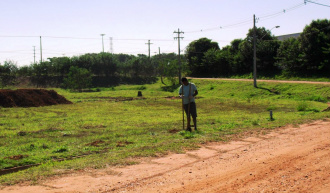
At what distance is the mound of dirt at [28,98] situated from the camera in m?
29.5

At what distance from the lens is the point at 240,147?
8867 millimetres

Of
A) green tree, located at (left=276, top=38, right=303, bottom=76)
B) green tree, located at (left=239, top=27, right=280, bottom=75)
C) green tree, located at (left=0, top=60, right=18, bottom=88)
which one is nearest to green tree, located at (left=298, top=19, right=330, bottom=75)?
green tree, located at (left=276, top=38, right=303, bottom=76)

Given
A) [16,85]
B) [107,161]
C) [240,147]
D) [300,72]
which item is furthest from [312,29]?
[16,85]

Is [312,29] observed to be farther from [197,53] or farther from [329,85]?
[197,53]

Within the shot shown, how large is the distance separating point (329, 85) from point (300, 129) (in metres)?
23.5

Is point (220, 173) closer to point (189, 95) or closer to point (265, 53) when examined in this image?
point (189, 95)

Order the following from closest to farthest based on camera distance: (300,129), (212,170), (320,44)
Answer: (212,170) → (300,129) → (320,44)

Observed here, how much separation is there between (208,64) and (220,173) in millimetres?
58477

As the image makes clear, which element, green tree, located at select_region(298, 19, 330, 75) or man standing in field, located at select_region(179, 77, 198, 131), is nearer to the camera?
man standing in field, located at select_region(179, 77, 198, 131)

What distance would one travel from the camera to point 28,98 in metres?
31.4

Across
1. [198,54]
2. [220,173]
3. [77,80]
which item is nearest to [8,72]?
[77,80]

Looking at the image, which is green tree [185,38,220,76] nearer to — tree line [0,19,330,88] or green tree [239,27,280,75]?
tree line [0,19,330,88]

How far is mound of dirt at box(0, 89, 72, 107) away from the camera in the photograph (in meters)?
29.5

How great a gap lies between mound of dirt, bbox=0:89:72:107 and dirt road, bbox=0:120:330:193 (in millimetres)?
25397
